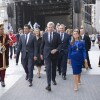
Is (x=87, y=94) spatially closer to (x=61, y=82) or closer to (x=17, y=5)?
(x=61, y=82)

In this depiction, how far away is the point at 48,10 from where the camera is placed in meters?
36.2

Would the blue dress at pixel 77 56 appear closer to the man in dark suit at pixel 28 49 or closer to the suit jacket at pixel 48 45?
the suit jacket at pixel 48 45

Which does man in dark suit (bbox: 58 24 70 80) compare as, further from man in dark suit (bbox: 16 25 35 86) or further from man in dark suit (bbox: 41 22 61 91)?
man in dark suit (bbox: 41 22 61 91)

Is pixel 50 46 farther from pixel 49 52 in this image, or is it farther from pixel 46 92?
pixel 46 92

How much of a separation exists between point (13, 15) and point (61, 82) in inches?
761

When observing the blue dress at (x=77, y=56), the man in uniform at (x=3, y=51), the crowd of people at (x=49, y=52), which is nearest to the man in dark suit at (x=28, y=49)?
the crowd of people at (x=49, y=52)

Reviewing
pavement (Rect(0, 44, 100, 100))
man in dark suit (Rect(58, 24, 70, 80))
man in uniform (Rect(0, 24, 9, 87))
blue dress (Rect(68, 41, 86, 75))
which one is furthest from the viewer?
man in dark suit (Rect(58, 24, 70, 80))

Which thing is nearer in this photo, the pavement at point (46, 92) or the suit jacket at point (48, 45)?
the pavement at point (46, 92)

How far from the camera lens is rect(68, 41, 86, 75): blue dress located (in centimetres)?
948

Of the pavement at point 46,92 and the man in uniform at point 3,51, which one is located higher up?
the man in uniform at point 3,51

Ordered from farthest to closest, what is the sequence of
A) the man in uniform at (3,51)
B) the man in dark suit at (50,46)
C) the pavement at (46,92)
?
the man in uniform at (3,51)
the man in dark suit at (50,46)
the pavement at (46,92)

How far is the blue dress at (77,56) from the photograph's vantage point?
9477 millimetres

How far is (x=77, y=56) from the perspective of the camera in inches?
374

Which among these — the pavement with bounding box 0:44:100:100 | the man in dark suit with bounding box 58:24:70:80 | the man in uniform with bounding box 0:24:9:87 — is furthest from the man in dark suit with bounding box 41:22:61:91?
the man in dark suit with bounding box 58:24:70:80
